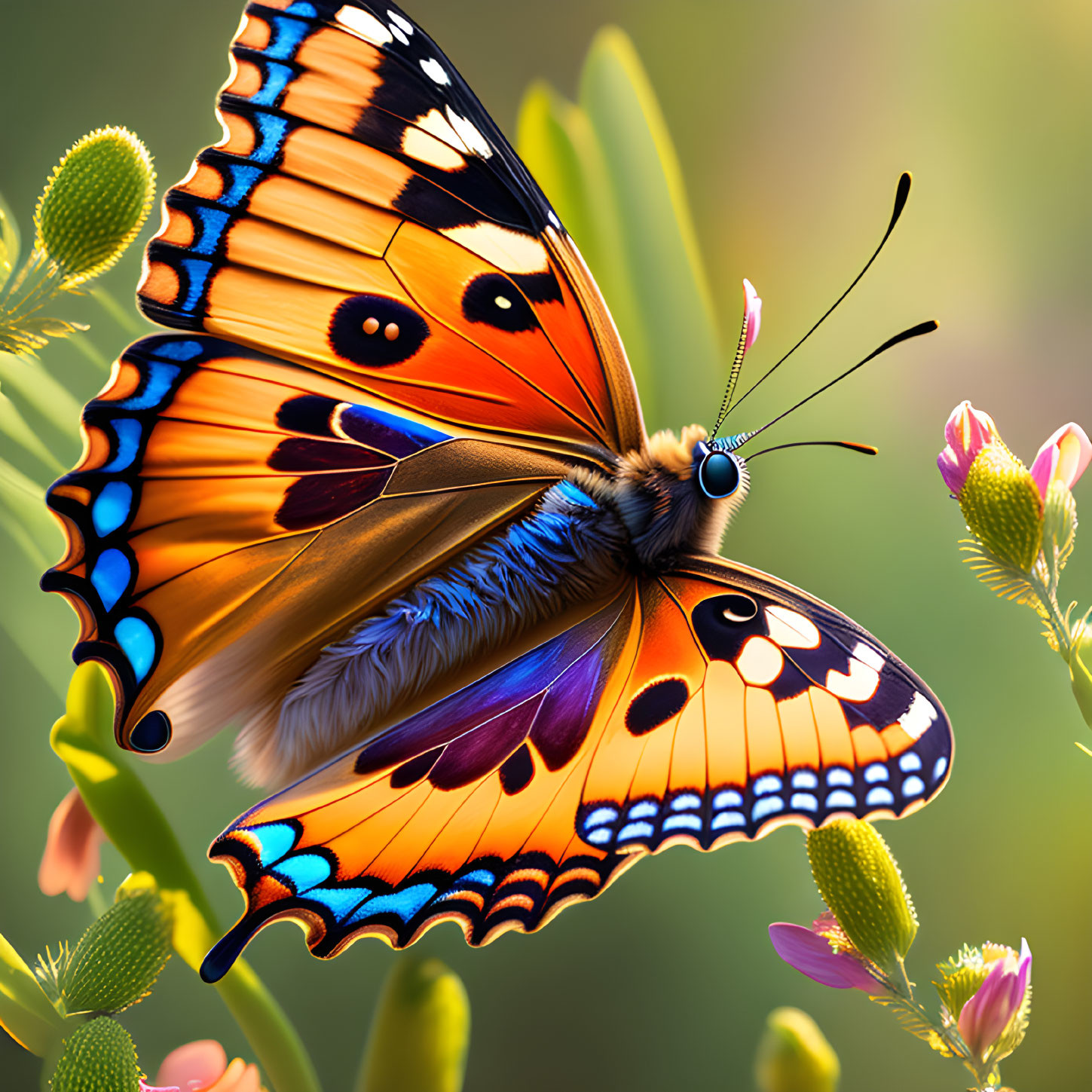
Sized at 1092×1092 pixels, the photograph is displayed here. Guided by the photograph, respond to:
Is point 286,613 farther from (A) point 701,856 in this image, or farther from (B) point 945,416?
(B) point 945,416

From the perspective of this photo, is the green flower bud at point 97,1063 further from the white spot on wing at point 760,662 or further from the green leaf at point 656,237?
the green leaf at point 656,237

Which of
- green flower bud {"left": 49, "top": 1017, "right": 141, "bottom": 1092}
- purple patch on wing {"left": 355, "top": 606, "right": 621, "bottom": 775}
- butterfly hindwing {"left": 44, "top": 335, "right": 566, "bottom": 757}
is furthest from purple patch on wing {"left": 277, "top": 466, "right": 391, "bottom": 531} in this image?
green flower bud {"left": 49, "top": 1017, "right": 141, "bottom": 1092}

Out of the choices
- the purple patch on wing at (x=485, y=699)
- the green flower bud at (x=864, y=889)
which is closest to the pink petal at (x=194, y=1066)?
the purple patch on wing at (x=485, y=699)

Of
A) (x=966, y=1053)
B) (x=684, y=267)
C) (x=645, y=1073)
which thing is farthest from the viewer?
(x=684, y=267)

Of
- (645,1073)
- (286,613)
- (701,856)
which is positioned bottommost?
(645,1073)

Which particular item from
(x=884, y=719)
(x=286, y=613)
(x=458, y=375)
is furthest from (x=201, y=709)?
(x=884, y=719)

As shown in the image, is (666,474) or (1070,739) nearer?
(666,474)

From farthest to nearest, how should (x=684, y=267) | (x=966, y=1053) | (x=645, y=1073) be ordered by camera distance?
(x=684, y=267) < (x=645, y=1073) < (x=966, y=1053)
